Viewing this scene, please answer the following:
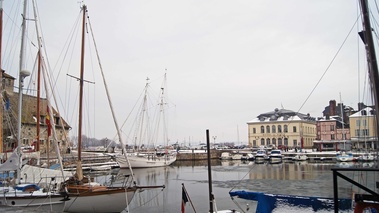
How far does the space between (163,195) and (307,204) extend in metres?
16.4

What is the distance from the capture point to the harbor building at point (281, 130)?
105188mm

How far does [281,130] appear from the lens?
10688cm

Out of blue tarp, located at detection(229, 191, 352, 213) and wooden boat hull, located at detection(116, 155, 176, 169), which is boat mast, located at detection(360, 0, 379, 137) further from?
wooden boat hull, located at detection(116, 155, 176, 169)

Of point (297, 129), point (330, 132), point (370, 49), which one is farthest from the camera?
point (297, 129)

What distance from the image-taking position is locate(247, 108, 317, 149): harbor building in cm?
10519

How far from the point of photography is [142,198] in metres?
26.9

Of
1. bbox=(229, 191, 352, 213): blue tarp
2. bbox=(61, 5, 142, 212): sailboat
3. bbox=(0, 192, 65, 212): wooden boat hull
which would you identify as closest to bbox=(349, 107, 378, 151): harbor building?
bbox=(229, 191, 352, 213): blue tarp

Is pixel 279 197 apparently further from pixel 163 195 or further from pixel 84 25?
pixel 84 25

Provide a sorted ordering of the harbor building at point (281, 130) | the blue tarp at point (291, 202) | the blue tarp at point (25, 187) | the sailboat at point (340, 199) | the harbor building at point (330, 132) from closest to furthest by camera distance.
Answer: the sailboat at point (340, 199), the blue tarp at point (291, 202), the blue tarp at point (25, 187), the harbor building at point (330, 132), the harbor building at point (281, 130)

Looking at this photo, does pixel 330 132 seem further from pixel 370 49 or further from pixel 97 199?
pixel 370 49

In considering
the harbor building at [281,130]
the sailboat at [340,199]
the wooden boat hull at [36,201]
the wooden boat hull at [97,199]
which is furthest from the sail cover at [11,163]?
the harbor building at [281,130]

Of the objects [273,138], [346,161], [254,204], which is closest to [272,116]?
[273,138]

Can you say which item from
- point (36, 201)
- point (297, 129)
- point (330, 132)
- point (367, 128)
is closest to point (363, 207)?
point (36, 201)

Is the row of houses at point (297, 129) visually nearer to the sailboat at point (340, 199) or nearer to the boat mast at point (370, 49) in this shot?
the sailboat at point (340, 199)
